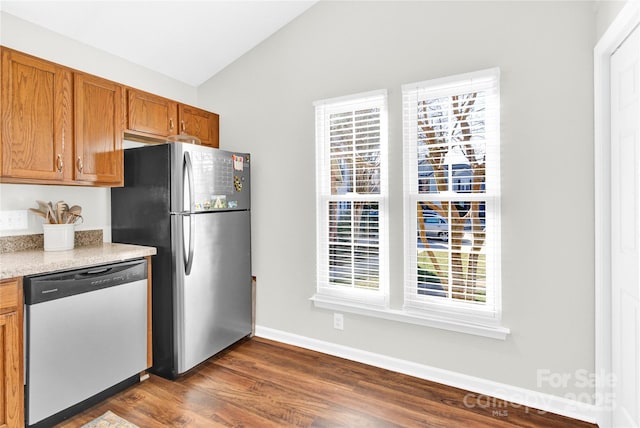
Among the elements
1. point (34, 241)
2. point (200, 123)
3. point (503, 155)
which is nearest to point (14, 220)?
point (34, 241)

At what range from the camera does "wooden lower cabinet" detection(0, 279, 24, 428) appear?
1.68 metres

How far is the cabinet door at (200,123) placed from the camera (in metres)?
3.02

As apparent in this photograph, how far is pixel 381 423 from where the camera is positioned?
1931 millimetres

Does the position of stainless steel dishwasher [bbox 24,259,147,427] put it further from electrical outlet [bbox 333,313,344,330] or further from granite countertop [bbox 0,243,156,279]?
electrical outlet [bbox 333,313,344,330]

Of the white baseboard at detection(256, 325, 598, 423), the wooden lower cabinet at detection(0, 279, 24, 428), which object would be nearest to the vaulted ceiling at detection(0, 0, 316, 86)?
the wooden lower cabinet at detection(0, 279, 24, 428)

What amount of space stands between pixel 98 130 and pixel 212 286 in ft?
4.60

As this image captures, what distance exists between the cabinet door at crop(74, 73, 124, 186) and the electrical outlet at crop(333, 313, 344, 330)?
6.49 feet

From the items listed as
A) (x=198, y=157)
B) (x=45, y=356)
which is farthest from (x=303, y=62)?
(x=45, y=356)

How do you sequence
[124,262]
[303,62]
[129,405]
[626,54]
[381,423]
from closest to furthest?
[626,54]
[381,423]
[129,405]
[124,262]
[303,62]

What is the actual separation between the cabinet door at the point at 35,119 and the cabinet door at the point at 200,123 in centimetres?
93

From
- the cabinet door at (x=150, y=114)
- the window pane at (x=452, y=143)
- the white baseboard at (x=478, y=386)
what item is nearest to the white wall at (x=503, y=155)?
the white baseboard at (x=478, y=386)

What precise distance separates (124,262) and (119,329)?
0.44 m

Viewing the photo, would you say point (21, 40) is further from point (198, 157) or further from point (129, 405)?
point (129, 405)

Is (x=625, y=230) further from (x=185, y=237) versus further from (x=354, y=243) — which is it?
(x=185, y=237)
